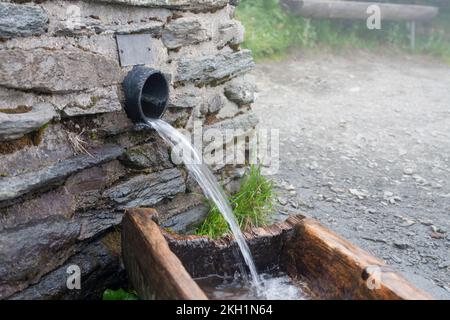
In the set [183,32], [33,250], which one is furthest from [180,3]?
[33,250]

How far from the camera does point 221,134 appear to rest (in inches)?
109

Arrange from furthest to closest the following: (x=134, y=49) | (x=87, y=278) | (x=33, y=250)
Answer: (x=134, y=49) → (x=87, y=278) → (x=33, y=250)

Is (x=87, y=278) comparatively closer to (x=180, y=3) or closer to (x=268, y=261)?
(x=268, y=261)

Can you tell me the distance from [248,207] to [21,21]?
1.64 metres

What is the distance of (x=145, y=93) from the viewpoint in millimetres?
2312

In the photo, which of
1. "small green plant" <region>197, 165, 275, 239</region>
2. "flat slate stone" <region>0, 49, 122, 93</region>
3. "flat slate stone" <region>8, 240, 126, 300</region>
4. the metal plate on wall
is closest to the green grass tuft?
"small green plant" <region>197, 165, 275, 239</region>

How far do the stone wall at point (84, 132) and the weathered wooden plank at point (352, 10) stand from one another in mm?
4436

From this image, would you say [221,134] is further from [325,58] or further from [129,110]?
[325,58]

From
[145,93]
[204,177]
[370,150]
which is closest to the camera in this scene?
[145,93]

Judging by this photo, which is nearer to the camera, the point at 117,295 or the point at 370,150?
the point at 117,295

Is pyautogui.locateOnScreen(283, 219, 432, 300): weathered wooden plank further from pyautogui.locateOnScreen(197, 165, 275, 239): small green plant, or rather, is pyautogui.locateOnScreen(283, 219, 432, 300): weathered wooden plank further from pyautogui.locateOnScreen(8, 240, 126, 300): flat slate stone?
pyautogui.locateOnScreen(8, 240, 126, 300): flat slate stone

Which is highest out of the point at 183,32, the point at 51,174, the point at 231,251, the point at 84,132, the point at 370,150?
the point at 183,32

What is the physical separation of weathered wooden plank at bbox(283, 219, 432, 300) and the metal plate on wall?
3.46 ft
